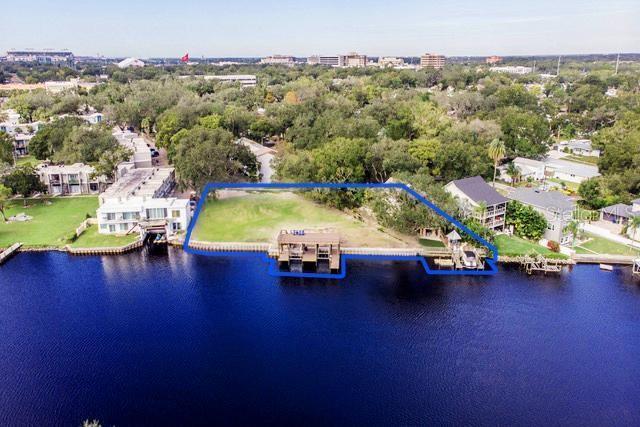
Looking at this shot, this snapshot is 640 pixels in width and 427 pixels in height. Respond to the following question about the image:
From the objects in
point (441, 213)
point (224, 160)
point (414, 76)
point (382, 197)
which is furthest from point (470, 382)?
point (414, 76)

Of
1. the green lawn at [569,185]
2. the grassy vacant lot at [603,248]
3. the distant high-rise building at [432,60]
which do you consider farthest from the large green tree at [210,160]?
the distant high-rise building at [432,60]

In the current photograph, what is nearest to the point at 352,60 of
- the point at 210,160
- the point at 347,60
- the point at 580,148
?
the point at 347,60

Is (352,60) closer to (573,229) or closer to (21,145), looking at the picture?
(21,145)

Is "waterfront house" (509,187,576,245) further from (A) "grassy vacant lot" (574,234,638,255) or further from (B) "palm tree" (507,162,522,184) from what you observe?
(B) "palm tree" (507,162,522,184)

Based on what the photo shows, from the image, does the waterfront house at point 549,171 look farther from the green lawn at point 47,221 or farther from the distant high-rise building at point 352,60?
the distant high-rise building at point 352,60

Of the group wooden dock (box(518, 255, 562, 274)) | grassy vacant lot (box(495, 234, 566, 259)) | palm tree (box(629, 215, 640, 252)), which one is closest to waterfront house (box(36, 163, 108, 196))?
grassy vacant lot (box(495, 234, 566, 259))

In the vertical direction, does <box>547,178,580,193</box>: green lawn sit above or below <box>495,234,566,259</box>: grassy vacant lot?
above

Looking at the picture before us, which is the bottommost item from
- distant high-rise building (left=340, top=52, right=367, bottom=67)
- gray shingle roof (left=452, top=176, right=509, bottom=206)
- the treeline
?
gray shingle roof (left=452, top=176, right=509, bottom=206)
